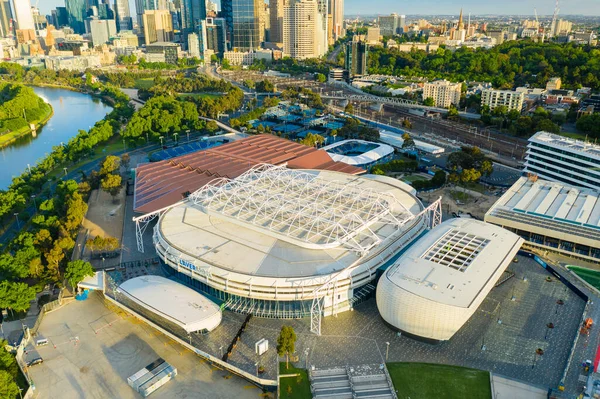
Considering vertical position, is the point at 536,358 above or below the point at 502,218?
below

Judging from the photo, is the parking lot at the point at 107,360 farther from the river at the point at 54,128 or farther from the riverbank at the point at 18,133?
the riverbank at the point at 18,133

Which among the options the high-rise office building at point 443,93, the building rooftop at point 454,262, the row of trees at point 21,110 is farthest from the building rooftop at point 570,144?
the row of trees at point 21,110

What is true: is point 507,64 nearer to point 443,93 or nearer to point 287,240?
point 443,93

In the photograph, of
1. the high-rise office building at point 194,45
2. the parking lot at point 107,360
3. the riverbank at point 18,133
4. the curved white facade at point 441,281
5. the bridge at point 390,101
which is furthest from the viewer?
the high-rise office building at point 194,45

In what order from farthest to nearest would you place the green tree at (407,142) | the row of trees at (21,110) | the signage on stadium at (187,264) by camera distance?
the row of trees at (21,110), the green tree at (407,142), the signage on stadium at (187,264)

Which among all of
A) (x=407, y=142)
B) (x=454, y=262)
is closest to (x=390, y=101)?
(x=407, y=142)

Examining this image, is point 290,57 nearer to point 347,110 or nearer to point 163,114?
point 347,110

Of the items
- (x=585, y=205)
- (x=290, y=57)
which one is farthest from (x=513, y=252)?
(x=290, y=57)
